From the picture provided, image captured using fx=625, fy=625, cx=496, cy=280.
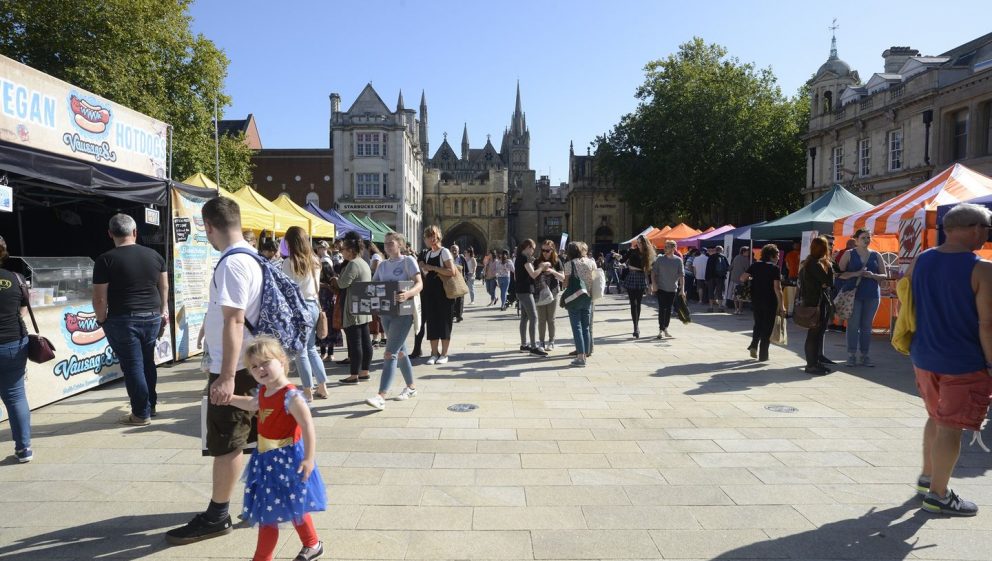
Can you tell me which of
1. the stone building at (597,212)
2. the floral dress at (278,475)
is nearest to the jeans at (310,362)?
the floral dress at (278,475)

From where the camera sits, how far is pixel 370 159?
45.5 m

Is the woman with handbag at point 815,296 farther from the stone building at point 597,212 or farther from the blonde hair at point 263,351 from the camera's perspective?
the stone building at point 597,212

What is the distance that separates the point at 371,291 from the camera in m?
6.11

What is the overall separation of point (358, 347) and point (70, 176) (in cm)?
340

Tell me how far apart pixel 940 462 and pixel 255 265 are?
402cm

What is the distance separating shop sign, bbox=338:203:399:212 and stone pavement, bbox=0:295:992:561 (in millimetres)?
38559

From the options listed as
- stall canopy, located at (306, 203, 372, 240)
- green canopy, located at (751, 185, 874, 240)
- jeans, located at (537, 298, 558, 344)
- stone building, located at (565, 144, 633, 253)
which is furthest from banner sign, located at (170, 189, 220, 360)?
stone building, located at (565, 144, 633, 253)

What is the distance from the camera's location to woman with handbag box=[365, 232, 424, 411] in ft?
19.6

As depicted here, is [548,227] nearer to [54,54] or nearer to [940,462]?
[54,54]

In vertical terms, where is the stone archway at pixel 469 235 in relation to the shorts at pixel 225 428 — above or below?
above

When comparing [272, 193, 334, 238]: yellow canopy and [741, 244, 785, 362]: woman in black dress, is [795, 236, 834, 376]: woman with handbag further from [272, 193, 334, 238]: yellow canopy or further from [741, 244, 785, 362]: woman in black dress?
[272, 193, 334, 238]: yellow canopy

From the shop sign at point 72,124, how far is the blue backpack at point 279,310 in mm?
4269

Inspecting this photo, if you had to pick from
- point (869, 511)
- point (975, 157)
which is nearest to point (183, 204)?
point (869, 511)

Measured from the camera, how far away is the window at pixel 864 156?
28.4m
